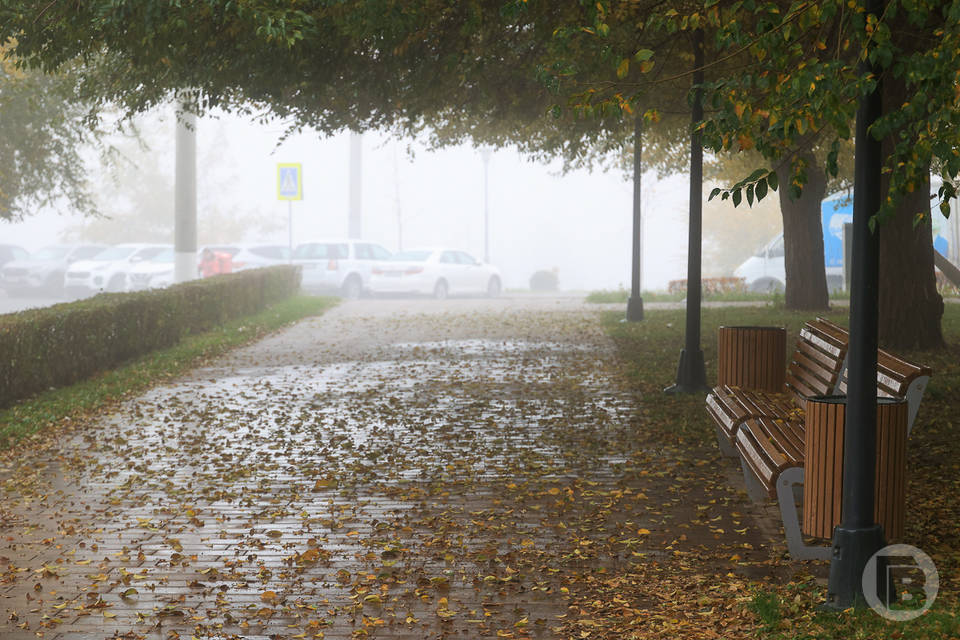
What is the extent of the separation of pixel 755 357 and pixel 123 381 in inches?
276

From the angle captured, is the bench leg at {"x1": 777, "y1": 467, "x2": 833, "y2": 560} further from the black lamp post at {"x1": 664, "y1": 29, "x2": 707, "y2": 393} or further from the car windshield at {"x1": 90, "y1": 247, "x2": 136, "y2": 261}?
the car windshield at {"x1": 90, "y1": 247, "x2": 136, "y2": 261}

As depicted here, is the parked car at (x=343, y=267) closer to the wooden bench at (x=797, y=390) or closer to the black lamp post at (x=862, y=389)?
the wooden bench at (x=797, y=390)

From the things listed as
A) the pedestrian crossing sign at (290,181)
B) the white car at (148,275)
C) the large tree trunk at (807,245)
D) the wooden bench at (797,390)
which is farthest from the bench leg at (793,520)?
the white car at (148,275)

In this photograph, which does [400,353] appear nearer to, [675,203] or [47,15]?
[47,15]

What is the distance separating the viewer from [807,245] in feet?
59.0

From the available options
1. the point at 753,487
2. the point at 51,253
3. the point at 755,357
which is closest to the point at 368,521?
the point at 753,487

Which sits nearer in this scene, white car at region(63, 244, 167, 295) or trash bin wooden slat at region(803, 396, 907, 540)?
trash bin wooden slat at region(803, 396, 907, 540)

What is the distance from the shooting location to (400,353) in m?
15.0

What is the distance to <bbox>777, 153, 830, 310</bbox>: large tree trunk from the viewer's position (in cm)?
1795

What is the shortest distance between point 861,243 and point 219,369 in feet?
32.9

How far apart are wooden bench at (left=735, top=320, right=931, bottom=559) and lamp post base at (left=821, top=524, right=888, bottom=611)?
1.72 feet

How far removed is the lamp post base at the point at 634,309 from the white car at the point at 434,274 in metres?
12.4

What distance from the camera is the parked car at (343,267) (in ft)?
98.7

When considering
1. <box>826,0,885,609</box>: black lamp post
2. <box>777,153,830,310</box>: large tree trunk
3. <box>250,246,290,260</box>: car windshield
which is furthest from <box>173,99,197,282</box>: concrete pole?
<box>826,0,885,609</box>: black lamp post
